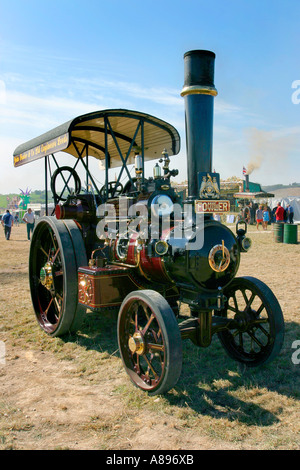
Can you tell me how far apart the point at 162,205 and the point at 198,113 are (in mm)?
A: 863

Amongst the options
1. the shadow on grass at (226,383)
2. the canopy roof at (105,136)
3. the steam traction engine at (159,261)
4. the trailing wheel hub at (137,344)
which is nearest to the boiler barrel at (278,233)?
the canopy roof at (105,136)

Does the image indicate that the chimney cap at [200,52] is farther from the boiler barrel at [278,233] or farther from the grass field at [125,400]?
the boiler barrel at [278,233]

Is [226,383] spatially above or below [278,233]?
below

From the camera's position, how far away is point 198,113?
10.2 feet

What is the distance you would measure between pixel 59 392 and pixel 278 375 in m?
1.77

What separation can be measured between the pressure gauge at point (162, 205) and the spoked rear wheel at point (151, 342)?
33.3 inches

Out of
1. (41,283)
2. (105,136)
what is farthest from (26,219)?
(105,136)

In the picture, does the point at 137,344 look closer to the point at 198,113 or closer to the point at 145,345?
the point at 145,345

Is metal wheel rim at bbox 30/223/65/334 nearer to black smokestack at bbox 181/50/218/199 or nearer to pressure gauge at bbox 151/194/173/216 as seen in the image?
pressure gauge at bbox 151/194/173/216

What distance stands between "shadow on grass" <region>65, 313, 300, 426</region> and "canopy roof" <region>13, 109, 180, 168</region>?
6.40 ft

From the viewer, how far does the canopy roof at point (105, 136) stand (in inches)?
161

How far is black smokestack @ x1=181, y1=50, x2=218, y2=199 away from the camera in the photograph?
3096mm

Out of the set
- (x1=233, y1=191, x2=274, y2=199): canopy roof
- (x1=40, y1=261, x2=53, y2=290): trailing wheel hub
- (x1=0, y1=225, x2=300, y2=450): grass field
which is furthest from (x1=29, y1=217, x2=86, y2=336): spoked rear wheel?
(x1=233, y1=191, x2=274, y2=199): canopy roof
